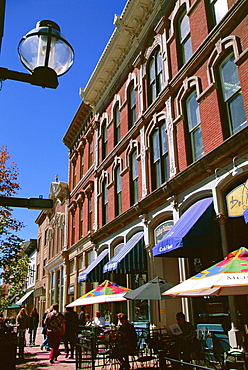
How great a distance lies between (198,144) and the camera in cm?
1285

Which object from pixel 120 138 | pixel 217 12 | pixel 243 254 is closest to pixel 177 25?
pixel 217 12

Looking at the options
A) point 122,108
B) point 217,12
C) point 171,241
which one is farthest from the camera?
point 122,108

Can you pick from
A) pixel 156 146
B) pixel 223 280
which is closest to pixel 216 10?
pixel 156 146

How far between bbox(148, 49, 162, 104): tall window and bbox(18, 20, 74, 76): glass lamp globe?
1289cm

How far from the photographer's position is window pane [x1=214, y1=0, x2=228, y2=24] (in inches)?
483

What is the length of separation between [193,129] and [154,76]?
16.7ft

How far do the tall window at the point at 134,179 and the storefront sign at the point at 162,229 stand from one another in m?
2.99

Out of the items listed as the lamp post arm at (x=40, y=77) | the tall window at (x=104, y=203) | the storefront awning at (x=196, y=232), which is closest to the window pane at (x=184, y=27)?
the storefront awning at (x=196, y=232)

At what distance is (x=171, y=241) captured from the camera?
35.3 feet

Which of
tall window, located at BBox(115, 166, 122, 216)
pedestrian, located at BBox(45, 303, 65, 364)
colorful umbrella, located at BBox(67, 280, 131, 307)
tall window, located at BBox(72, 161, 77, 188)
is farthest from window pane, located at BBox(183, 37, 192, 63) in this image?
tall window, located at BBox(72, 161, 77, 188)

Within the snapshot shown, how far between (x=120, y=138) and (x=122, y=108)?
168 cm

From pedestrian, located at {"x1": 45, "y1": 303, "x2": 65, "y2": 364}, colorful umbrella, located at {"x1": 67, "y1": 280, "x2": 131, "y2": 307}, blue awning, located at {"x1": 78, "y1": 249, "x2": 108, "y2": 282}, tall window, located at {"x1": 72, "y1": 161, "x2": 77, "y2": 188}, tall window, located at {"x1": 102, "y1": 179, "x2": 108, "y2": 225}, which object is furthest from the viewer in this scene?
tall window, located at {"x1": 72, "y1": 161, "x2": 77, "y2": 188}

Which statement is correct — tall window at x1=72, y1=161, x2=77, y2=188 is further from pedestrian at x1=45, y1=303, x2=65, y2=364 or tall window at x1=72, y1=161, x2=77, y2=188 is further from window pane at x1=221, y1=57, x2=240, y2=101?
window pane at x1=221, y1=57, x2=240, y2=101

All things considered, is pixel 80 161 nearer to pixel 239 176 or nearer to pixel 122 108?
pixel 122 108
